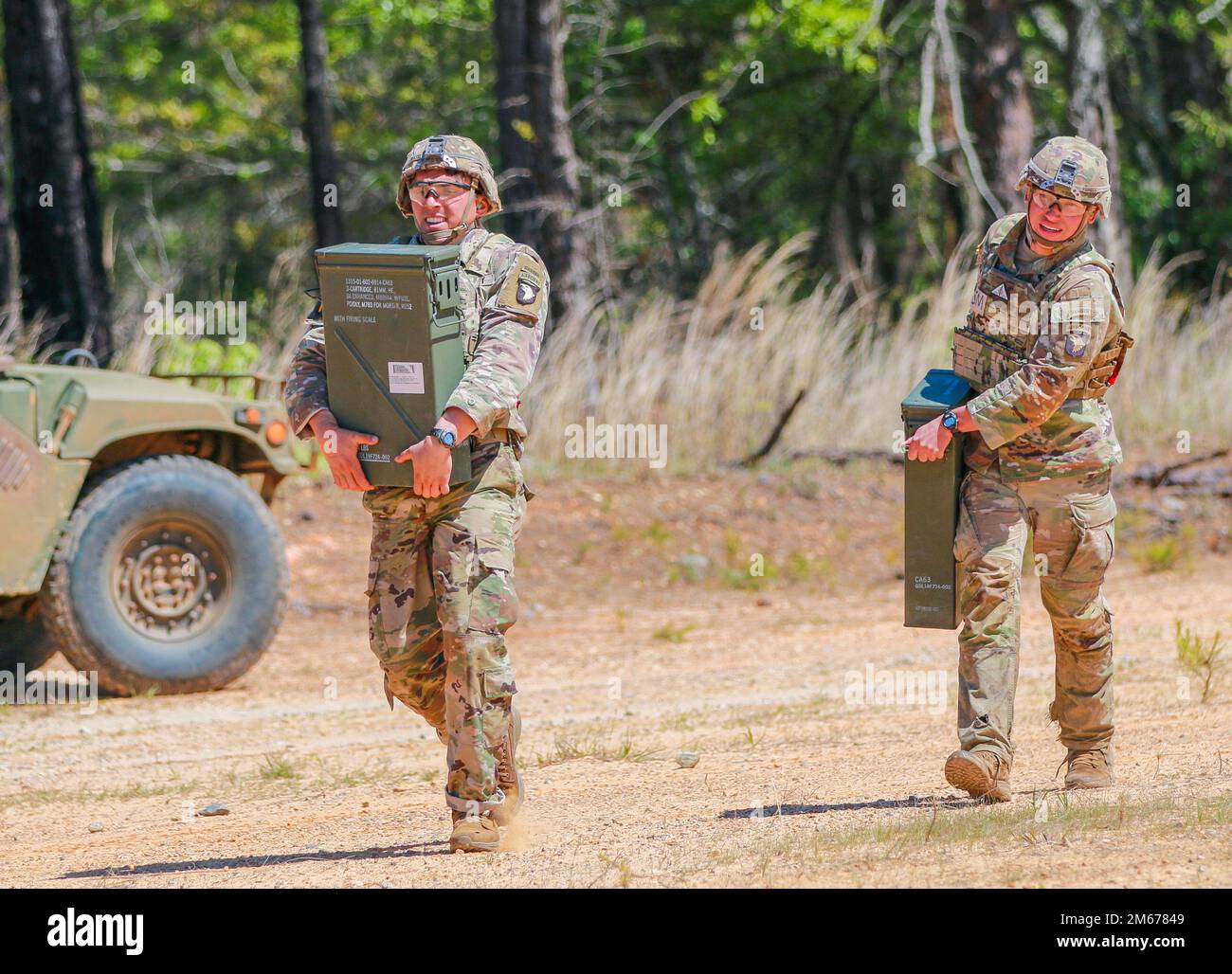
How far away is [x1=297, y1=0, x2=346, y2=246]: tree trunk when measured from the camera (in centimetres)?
1719

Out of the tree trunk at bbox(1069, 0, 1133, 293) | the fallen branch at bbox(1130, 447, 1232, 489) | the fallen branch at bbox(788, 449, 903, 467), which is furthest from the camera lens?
the tree trunk at bbox(1069, 0, 1133, 293)

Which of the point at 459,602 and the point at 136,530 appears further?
the point at 136,530

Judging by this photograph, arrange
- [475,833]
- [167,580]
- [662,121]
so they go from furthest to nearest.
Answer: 1. [662,121]
2. [167,580]
3. [475,833]

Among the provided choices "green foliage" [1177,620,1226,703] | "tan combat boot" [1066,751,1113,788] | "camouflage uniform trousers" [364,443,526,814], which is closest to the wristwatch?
"camouflage uniform trousers" [364,443,526,814]

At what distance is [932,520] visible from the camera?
5477 millimetres

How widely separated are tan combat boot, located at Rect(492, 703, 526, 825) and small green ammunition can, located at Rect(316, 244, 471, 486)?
2.45 feet

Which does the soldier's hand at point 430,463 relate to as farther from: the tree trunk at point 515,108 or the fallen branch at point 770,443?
the tree trunk at point 515,108

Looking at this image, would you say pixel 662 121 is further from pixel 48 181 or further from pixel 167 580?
pixel 167 580

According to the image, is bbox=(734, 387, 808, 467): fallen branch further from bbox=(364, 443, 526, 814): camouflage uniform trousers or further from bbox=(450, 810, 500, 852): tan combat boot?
bbox=(450, 810, 500, 852): tan combat boot

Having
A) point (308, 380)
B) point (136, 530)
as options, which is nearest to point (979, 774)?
point (308, 380)

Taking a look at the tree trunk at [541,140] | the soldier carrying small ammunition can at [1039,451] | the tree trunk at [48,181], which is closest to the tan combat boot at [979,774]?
the soldier carrying small ammunition can at [1039,451]

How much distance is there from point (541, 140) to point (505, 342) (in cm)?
978

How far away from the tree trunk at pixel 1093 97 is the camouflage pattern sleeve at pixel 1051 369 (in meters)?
11.4

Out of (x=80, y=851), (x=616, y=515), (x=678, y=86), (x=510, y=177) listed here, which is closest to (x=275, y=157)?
(x=678, y=86)
